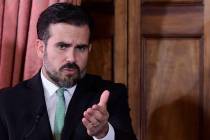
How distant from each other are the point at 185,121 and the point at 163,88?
16cm

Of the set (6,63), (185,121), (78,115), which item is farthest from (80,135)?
(185,121)

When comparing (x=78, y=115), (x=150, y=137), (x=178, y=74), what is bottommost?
(x=150, y=137)

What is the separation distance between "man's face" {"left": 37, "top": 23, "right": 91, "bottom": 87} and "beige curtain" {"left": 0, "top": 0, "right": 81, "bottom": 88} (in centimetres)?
25

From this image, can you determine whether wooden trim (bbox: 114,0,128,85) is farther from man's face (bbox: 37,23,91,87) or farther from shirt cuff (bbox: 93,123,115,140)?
shirt cuff (bbox: 93,123,115,140)

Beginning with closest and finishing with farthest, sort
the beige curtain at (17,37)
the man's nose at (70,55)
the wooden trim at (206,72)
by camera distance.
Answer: the man's nose at (70,55) → the beige curtain at (17,37) → the wooden trim at (206,72)

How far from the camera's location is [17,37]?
1.88 metres

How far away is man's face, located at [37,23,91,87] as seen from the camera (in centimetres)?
159

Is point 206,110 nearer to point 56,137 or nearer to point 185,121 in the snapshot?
point 185,121

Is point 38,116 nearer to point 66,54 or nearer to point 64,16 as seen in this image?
point 66,54

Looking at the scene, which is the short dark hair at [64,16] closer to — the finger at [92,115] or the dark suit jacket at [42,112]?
the dark suit jacket at [42,112]

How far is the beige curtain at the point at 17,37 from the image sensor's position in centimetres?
186

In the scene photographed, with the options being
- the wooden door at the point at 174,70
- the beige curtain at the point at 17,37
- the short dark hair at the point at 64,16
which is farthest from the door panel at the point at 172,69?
the short dark hair at the point at 64,16

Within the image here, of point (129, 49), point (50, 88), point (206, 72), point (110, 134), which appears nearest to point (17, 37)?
point (50, 88)

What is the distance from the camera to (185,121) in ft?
6.68
